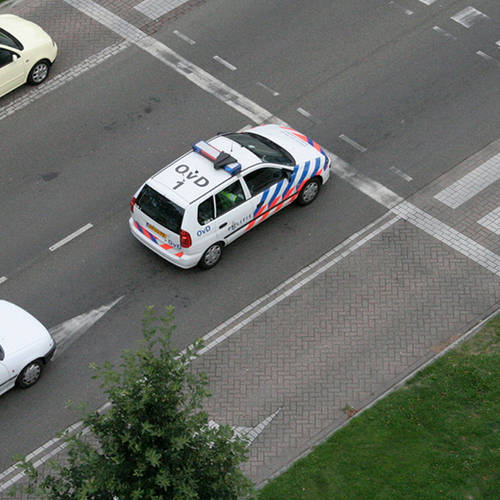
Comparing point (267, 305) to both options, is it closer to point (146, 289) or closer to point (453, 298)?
point (146, 289)

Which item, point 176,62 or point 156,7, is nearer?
point 176,62

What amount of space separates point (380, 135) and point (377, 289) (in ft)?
13.3

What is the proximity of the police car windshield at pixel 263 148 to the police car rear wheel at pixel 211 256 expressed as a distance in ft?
6.07

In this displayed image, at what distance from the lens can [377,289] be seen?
52.1 ft

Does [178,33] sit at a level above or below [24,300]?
above

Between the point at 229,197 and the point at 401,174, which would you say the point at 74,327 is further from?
the point at 401,174

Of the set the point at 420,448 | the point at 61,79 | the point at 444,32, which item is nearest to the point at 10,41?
the point at 61,79

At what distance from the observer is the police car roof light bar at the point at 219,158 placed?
51.5ft

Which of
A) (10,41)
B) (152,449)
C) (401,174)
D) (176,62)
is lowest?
(401,174)

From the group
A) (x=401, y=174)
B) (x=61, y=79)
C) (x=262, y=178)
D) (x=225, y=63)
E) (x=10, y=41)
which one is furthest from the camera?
(x=225, y=63)

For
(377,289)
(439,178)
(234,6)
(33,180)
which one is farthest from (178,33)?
(377,289)

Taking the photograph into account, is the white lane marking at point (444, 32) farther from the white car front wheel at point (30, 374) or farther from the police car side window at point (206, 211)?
the white car front wheel at point (30, 374)

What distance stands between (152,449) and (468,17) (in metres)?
15.5

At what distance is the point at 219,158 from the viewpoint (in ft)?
51.7
